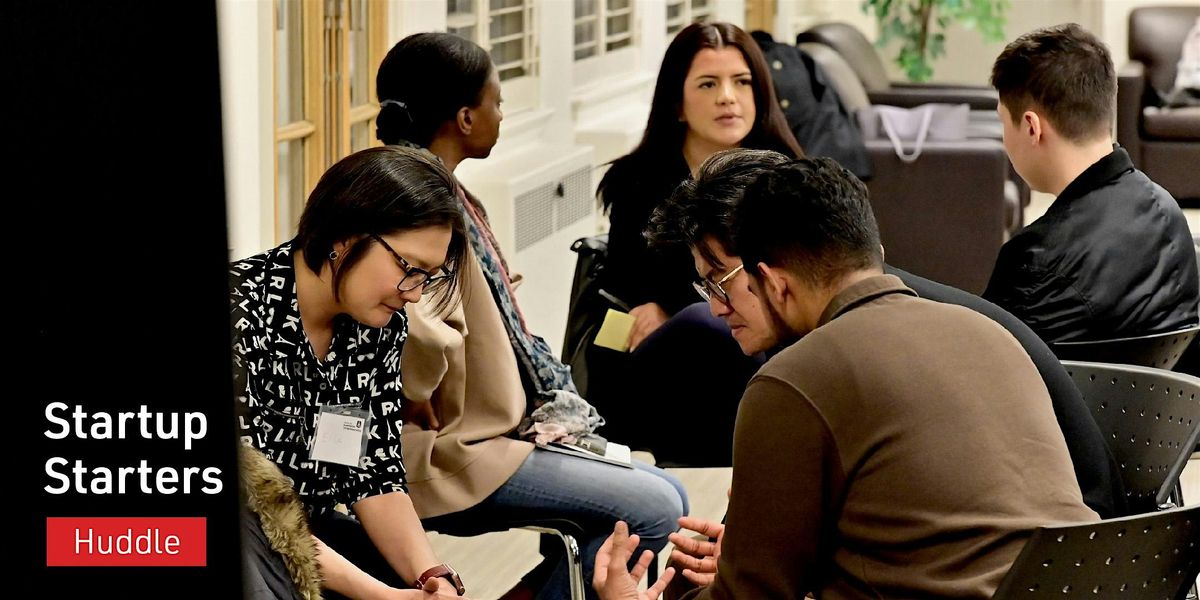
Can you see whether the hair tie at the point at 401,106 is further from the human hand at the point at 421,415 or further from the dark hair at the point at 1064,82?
the dark hair at the point at 1064,82

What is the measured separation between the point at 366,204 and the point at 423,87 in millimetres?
634

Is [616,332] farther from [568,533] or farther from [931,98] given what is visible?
[931,98]

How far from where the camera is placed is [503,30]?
5246 millimetres

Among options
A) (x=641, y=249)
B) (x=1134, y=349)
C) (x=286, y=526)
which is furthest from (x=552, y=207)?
(x=286, y=526)

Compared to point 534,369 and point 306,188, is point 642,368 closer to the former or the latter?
point 534,369

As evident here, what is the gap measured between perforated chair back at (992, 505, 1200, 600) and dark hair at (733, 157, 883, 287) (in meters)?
0.37

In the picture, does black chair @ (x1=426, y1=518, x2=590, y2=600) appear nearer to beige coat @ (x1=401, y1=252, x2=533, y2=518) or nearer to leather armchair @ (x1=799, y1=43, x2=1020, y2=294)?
beige coat @ (x1=401, y1=252, x2=533, y2=518)

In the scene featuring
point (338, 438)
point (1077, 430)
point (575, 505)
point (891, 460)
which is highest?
point (891, 460)

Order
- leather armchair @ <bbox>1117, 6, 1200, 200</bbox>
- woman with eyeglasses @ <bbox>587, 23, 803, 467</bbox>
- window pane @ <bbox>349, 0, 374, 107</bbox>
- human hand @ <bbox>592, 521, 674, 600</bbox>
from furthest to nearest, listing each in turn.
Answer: leather armchair @ <bbox>1117, 6, 1200, 200</bbox>, window pane @ <bbox>349, 0, 374, 107</bbox>, woman with eyeglasses @ <bbox>587, 23, 803, 467</bbox>, human hand @ <bbox>592, 521, 674, 600</bbox>

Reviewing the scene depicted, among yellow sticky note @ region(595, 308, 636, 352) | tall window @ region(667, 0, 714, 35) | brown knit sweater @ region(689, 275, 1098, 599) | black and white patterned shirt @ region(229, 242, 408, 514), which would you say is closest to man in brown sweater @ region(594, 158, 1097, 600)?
brown knit sweater @ region(689, 275, 1098, 599)

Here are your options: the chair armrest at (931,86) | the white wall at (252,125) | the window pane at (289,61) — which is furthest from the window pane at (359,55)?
the chair armrest at (931,86)

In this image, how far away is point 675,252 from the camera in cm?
325

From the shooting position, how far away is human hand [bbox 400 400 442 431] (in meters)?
2.44

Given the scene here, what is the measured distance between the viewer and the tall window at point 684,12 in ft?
25.2
